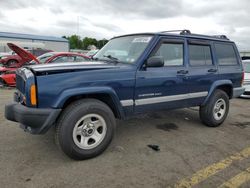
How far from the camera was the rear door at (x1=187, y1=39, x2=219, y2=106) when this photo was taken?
4.32 m

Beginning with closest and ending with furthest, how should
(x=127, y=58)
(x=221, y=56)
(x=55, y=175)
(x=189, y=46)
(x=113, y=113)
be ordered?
1. (x=55, y=175)
2. (x=113, y=113)
3. (x=127, y=58)
4. (x=189, y=46)
5. (x=221, y=56)

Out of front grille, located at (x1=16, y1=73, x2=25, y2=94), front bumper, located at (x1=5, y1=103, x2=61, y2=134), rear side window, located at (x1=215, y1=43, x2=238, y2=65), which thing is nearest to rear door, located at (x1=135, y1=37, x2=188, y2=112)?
rear side window, located at (x1=215, y1=43, x2=238, y2=65)

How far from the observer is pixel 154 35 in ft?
12.6

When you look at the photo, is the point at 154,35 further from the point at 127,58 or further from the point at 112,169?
the point at 112,169

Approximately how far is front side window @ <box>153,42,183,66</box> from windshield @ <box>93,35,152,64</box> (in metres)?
0.32


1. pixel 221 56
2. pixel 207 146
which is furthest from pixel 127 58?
pixel 221 56

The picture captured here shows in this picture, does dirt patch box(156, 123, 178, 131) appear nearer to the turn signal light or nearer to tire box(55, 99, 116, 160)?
tire box(55, 99, 116, 160)

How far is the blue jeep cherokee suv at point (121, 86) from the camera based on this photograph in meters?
2.91

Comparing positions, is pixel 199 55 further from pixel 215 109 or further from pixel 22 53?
pixel 22 53

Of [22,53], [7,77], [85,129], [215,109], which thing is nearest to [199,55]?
[215,109]

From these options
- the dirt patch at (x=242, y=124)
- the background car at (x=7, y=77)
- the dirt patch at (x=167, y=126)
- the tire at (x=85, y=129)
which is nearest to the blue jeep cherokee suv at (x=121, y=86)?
the tire at (x=85, y=129)

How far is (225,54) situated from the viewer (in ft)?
16.6

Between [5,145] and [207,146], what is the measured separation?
11.3 feet

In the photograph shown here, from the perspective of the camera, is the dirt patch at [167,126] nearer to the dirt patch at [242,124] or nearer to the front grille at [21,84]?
the dirt patch at [242,124]
